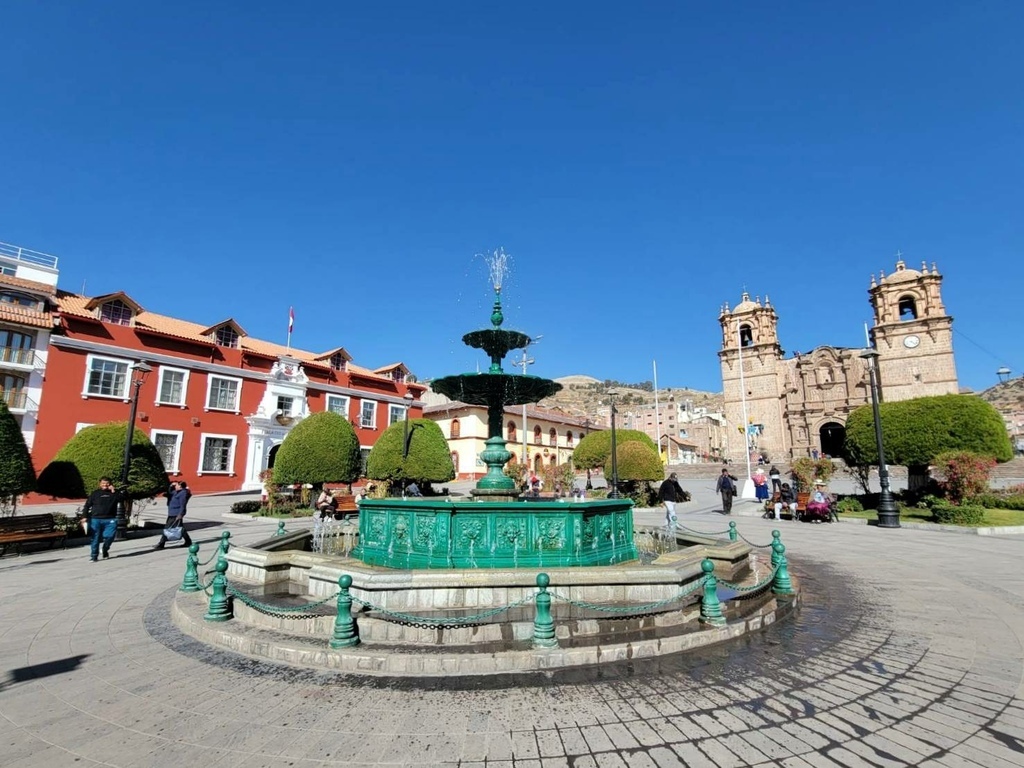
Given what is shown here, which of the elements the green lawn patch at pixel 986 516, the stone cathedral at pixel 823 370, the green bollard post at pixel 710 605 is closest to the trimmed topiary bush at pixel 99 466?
the green bollard post at pixel 710 605

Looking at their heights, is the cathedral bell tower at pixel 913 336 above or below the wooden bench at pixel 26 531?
above

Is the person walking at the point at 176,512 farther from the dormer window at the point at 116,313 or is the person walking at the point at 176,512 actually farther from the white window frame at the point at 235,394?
the dormer window at the point at 116,313

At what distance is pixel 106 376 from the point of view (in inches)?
972

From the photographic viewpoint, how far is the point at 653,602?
5.99 m

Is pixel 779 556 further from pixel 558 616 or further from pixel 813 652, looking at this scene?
pixel 558 616

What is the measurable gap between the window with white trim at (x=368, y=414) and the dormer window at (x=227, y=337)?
891 cm

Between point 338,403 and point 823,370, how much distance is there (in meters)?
52.7

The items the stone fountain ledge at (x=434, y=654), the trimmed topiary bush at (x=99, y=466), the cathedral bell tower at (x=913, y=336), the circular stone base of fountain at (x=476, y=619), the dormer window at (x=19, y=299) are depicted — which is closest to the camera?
the stone fountain ledge at (x=434, y=654)

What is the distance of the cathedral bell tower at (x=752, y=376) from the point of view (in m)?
57.4

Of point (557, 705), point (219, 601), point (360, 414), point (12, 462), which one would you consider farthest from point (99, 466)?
point (360, 414)

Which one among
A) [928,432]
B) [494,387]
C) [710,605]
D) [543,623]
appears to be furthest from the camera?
[928,432]

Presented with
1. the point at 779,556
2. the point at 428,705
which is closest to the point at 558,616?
the point at 428,705

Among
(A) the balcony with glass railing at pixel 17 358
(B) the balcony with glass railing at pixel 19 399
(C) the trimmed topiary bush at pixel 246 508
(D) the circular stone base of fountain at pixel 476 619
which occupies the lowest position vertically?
(C) the trimmed topiary bush at pixel 246 508

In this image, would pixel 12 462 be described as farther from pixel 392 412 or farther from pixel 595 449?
pixel 595 449
